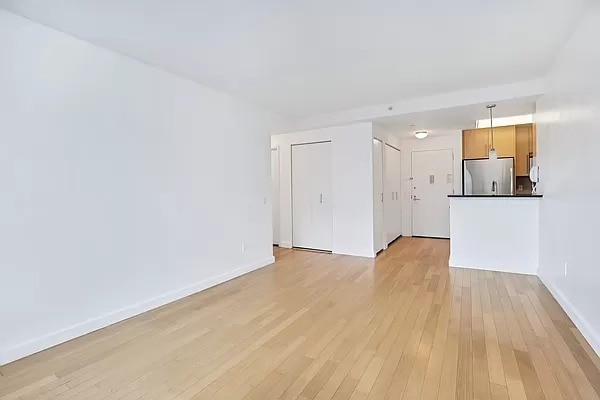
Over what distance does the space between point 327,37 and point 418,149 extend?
546cm

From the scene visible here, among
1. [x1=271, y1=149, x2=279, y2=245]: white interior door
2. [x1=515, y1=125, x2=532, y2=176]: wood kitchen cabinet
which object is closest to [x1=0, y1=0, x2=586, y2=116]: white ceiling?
[x1=271, y1=149, x2=279, y2=245]: white interior door

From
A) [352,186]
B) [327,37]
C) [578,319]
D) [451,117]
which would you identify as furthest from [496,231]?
[327,37]

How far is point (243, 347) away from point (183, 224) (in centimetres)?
169

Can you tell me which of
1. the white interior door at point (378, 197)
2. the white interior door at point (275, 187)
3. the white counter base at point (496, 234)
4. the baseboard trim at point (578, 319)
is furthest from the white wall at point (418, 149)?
the baseboard trim at point (578, 319)

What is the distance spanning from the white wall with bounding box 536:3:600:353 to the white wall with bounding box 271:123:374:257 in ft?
7.71

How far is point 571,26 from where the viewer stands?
8.64 feet

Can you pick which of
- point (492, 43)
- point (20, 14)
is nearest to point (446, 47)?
point (492, 43)

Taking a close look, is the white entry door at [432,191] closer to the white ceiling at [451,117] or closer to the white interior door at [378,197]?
the white ceiling at [451,117]

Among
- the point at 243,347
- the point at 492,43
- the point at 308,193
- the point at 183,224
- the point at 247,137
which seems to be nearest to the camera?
the point at 243,347

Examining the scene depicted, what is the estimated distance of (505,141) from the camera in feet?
21.4

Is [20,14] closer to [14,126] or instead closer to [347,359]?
[14,126]

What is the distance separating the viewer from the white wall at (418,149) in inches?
279

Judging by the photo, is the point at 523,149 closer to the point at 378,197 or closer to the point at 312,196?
the point at 378,197

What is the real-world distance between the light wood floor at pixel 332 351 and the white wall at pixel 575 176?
254 millimetres
